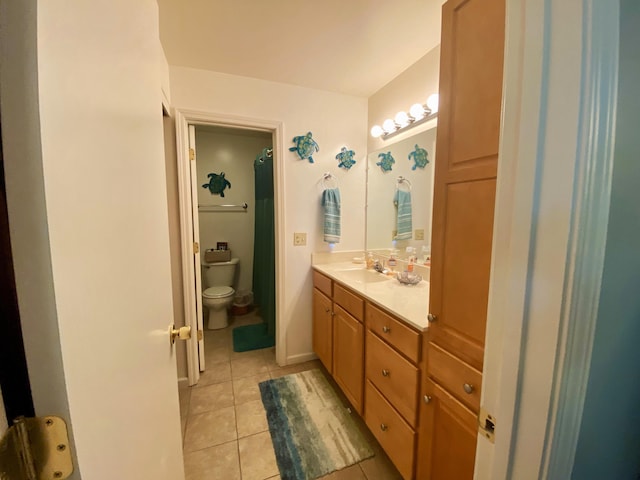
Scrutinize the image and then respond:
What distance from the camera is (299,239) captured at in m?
2.19

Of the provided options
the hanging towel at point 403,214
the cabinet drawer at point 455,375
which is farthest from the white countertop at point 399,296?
the hanging towel at point 403,214

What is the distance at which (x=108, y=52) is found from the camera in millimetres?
455

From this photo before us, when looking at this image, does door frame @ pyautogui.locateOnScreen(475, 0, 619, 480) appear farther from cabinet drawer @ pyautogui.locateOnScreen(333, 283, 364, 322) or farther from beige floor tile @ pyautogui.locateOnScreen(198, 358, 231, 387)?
beige floor tile @ pyautogui.locateOnScreen(198, 358, 231, 387)

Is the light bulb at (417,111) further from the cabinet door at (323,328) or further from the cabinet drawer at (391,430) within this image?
the cabinet drawer at (391,430)

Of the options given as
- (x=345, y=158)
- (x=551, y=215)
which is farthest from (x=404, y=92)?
(x=551, y=215)

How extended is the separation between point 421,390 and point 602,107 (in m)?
1.06

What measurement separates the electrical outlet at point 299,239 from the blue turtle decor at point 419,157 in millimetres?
1002

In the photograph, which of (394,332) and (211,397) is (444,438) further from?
(211,397)

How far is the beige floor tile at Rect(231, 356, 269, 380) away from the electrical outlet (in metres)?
1.09

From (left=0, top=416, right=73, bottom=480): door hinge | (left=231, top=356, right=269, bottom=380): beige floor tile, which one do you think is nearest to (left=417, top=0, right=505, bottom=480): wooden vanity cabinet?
(left=0, top=416, right=73, bottom=480): door hinge

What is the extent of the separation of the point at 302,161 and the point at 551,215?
1872mm

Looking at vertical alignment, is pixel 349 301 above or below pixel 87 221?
below

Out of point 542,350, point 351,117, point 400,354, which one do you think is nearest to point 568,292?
point 542,350

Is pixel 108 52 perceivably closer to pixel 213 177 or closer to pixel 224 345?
pixel 224 345
